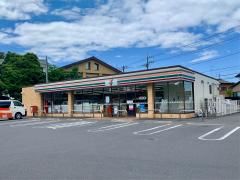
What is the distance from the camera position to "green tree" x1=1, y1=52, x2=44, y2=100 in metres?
37.7

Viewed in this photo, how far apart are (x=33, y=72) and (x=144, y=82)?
2111cm

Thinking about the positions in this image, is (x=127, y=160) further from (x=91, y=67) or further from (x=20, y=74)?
(x=91, y=67)

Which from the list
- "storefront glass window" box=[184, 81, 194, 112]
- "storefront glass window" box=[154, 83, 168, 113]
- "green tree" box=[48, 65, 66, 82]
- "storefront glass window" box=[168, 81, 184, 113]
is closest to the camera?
"storefront glass window" box=[168, 81, 184, 113]

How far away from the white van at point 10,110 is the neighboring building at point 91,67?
18.8 metres

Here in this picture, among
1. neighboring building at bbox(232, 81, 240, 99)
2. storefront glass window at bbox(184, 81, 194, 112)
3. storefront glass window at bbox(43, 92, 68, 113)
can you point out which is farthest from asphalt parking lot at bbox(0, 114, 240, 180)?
neighboring building at bbox(232, 81, 240, 99)

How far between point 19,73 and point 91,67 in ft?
49.9

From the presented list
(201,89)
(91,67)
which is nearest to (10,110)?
(201,89)

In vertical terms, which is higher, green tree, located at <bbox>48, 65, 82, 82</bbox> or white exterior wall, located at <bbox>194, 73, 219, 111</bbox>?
green tree, located at <bbox>48, 65, 82, 82</bbox>

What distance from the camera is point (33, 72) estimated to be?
39406 mm

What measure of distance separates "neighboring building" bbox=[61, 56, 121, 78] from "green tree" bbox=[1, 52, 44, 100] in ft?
28.3

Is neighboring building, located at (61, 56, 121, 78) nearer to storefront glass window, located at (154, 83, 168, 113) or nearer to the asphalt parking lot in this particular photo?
storefront glass window, located at (154, 83, 168, 113)

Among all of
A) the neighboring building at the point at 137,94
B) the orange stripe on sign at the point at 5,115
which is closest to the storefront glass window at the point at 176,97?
the neighboring building at the point at 137,94

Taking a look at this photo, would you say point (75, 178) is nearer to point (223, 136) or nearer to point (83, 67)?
point (223, 136)

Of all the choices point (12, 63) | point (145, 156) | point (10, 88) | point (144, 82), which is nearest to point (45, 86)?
point (10, 88)
